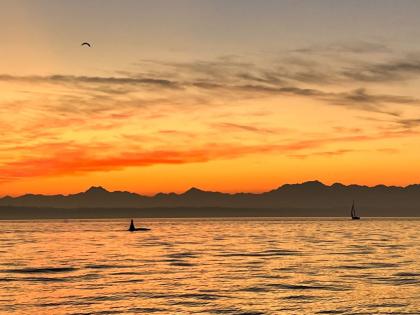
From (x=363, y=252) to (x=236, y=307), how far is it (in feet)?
193

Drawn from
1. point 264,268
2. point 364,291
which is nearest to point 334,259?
point 264,268

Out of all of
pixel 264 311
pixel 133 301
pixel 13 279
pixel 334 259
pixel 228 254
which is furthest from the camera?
pixel 228 254

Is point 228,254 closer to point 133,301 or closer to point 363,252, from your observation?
point 363,252

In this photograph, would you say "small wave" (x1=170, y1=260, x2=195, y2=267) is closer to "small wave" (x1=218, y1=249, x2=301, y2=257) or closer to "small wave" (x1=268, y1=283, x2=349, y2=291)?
"small wave" (x1=218, y1=249, x2=301, y2=257)

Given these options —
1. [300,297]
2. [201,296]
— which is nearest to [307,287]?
[300,297]

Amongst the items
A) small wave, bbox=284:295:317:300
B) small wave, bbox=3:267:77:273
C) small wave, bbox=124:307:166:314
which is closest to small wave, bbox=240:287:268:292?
small wave, bbox=284:295:317:300

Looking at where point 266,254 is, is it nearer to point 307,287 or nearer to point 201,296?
point 307,287

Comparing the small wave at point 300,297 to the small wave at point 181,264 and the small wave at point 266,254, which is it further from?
the small wave at point 266,254

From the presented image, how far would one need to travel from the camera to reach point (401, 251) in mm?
106250

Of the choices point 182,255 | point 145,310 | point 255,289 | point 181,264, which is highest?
point 182,255

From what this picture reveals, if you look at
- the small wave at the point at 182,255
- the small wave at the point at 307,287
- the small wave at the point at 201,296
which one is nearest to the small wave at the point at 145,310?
the small wave at the point at 201,296

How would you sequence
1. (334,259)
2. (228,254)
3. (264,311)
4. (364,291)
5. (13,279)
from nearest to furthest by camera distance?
(264,311)
(364,291)
(13,279)
(334,259)
(228,254)

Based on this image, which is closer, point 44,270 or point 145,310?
point 145,310

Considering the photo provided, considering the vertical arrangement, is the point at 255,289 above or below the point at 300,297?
above
